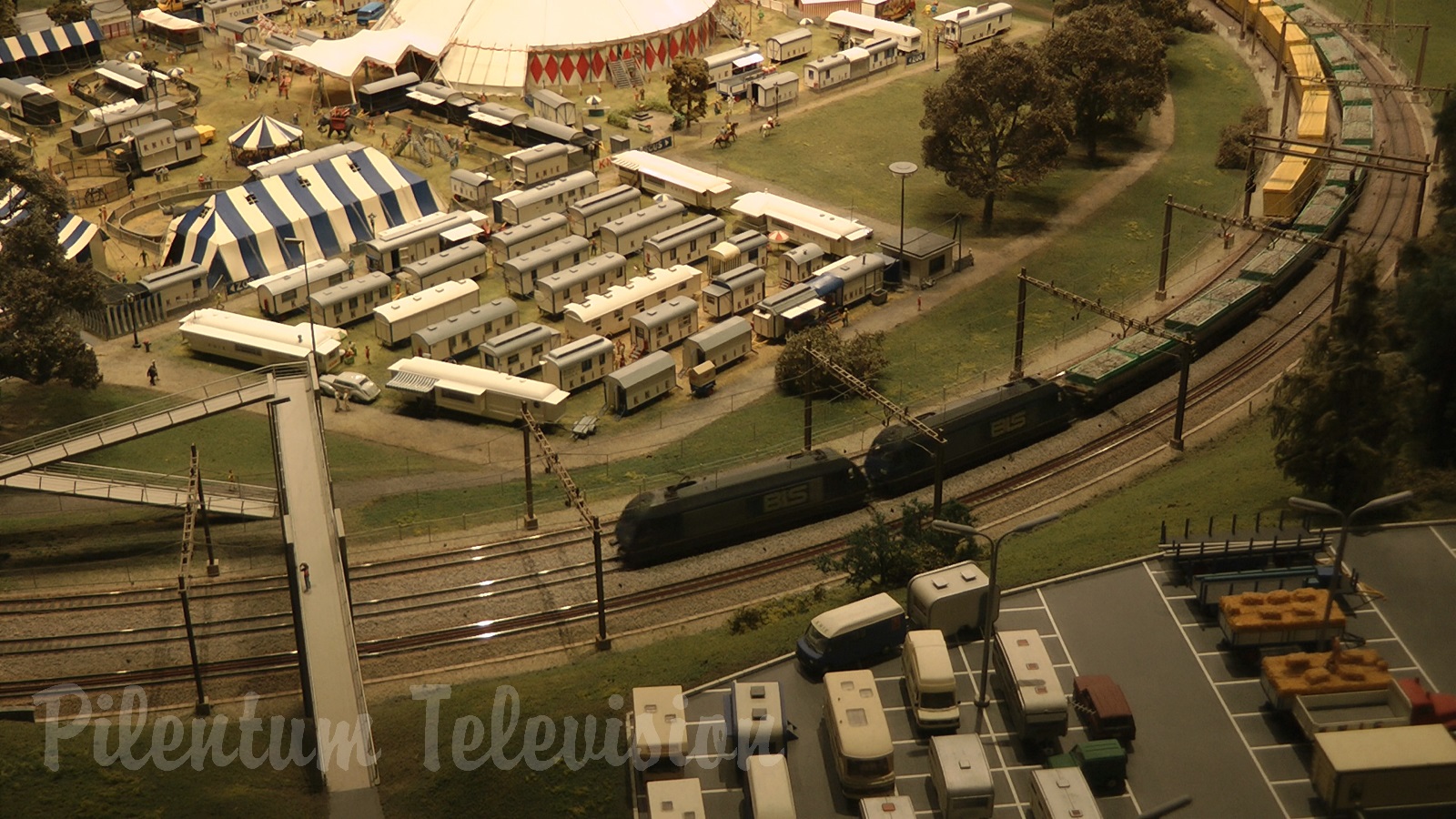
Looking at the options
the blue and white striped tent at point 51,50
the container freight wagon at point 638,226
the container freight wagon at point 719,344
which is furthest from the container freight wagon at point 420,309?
the blue and white striped tent at point 51,50

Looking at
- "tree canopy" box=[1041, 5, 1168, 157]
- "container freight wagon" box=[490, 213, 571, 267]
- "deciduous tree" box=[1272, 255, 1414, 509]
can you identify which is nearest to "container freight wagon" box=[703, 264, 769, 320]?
"container freight wagon" box=[490, 213, 571, 267]

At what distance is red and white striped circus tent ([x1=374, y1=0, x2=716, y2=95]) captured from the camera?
104m

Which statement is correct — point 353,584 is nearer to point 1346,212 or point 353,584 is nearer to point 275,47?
point 1346,212

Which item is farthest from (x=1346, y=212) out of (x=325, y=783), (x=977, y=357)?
(x=325, y=783)

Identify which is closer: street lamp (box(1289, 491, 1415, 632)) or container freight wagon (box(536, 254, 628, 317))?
street lamp (box(1289, 491, 1415, 632))

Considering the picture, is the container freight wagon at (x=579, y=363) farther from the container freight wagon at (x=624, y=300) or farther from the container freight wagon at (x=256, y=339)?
the container freight wagon at (x=256, y=339)

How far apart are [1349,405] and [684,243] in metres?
39.7

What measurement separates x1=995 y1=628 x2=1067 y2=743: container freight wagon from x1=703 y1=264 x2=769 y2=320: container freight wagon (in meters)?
34.5

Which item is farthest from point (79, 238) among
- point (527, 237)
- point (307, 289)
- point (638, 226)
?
point (638, 226)

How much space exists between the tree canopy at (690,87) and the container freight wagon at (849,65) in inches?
399

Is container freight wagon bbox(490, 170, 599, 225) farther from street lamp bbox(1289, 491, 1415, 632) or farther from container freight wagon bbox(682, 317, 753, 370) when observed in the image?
street lamp bbox(1289, 491, 1415, 632)

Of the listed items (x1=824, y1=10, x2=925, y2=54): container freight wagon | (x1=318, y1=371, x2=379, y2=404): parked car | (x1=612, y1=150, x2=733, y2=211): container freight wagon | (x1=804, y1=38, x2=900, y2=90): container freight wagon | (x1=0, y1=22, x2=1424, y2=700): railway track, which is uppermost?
(x1=824, y1=10, x2=925, y2=54): container freight wagon

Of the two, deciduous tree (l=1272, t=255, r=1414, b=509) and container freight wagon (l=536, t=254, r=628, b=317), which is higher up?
deciduous tree (l=1272, t=255, r=1414, b=509)

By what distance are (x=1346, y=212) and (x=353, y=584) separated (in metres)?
59.8
